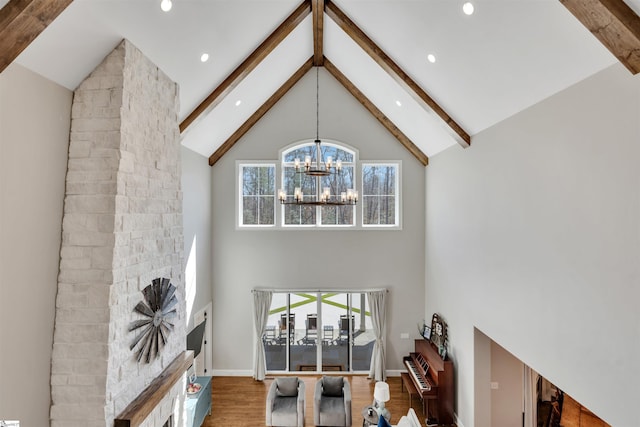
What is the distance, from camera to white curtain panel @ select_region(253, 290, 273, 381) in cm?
782

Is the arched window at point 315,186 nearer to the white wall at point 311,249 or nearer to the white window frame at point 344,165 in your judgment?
the white window frame at point 344,165

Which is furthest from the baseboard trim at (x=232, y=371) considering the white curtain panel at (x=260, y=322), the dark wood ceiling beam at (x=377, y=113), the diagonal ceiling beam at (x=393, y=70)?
the diagonal ceiling beam at (x=393, y=70)

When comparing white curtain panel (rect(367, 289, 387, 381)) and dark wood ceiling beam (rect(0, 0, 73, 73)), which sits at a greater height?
dark wood ceiling beam (rect(0, 0, 73, 73))

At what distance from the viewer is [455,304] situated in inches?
248

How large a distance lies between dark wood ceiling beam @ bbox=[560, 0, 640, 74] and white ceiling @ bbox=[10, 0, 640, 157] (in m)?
0.09

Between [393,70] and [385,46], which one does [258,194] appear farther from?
[385,46]

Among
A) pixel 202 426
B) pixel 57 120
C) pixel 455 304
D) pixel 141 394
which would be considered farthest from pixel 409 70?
pixel 202 426

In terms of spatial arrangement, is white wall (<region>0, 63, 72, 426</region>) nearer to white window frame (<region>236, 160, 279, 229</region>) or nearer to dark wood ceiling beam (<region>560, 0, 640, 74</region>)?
dark wood ceiling beam (<region>560, 0, 640, 74</region>)

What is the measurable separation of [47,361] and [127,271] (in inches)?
36.7

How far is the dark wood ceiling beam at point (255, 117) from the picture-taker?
7668mm

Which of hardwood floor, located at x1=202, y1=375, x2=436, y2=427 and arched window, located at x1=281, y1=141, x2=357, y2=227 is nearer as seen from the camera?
hardwood floor, located at x1=202, y1=375, x2=436, y2=427

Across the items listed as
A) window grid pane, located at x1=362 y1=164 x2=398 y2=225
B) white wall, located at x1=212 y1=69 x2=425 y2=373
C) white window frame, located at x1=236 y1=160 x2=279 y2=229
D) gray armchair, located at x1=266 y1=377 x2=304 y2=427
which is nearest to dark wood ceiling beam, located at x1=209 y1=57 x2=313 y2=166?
white wall, located at x1=212 y1=69 x2=425 y2=373

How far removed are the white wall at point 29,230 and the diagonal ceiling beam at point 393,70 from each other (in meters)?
3.76

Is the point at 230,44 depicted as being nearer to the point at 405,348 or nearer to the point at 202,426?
the point at 202,426
